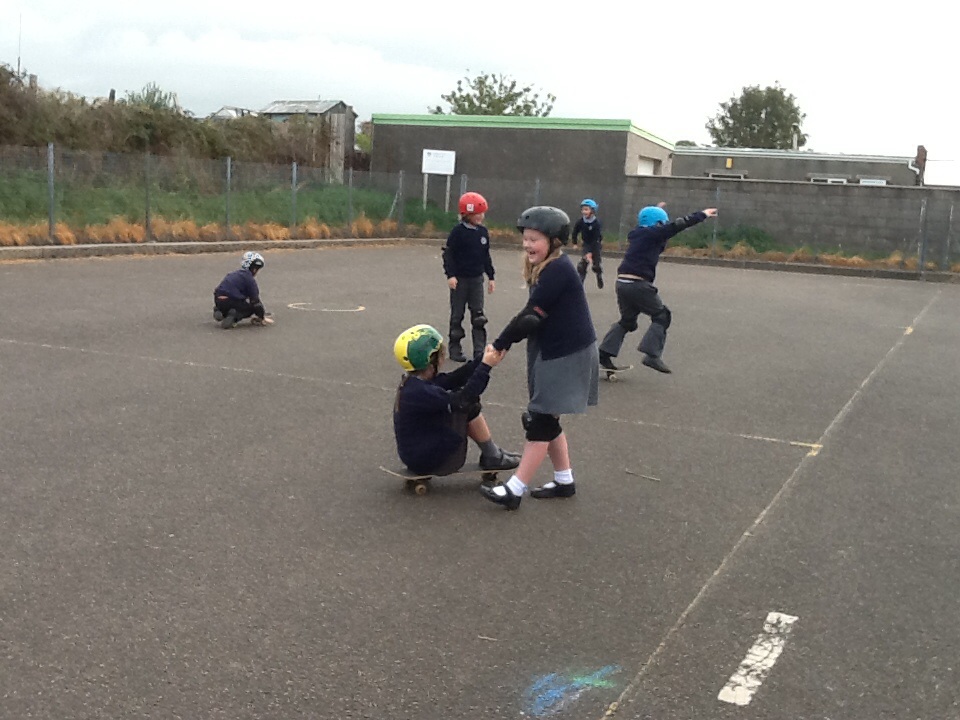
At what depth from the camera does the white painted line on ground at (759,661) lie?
3.48 metres

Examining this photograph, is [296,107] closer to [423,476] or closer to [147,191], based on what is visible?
[147,191]

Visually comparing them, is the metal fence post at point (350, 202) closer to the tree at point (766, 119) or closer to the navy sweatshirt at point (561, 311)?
the navy sweatshirt at point (561, 311)

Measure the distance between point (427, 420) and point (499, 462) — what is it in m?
0.58

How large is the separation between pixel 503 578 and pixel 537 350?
1529 millimetres

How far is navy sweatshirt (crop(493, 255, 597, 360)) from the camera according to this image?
5309 mm

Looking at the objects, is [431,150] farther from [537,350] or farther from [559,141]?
[537,350]

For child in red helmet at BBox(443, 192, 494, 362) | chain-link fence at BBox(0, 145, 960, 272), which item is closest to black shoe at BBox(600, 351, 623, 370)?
child in red helmet at BBox(443, 192, 494, 362)

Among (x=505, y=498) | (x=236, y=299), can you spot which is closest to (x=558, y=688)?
(x=505, y=498)

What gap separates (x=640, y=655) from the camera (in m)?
3.75

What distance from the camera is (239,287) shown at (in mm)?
11203

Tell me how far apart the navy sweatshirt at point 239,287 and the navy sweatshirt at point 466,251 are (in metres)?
2.48

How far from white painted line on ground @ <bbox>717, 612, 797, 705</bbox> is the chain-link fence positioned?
17.6 metres

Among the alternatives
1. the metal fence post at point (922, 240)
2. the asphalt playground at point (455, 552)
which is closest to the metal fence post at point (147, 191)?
the asphalt playground at point (455, 552)

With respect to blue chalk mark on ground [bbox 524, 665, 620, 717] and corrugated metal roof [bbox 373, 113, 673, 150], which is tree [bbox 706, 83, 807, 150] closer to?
corrugated metal roof [bbox 373, 113, 673, 150]
